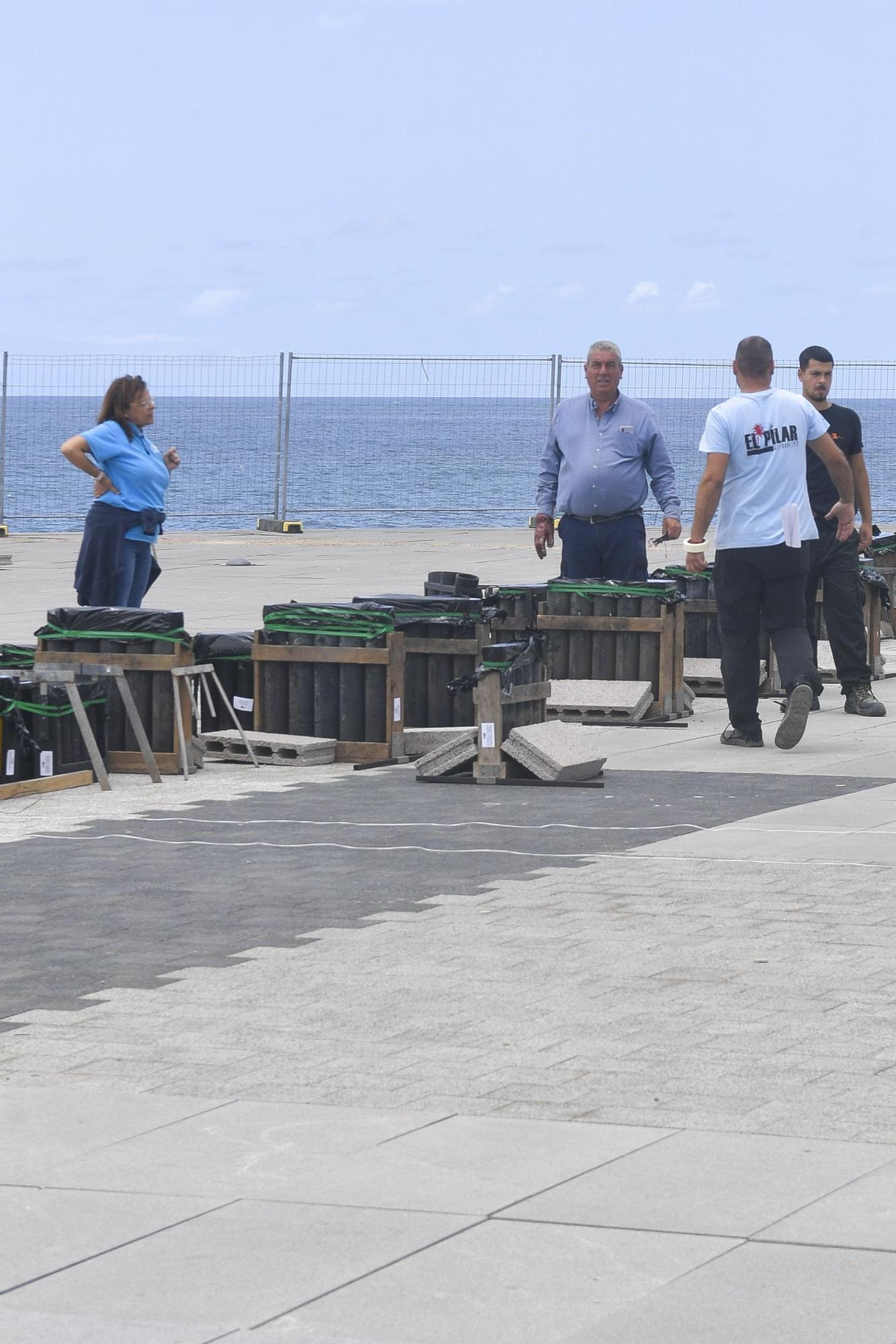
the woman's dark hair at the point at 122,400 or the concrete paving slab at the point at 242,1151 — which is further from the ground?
the woman's dark hair at the point at 122,400

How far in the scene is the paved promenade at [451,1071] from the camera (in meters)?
4.12

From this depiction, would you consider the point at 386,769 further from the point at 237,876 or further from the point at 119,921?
the point at 119,921

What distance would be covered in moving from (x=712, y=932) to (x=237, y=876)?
2003 millimetres

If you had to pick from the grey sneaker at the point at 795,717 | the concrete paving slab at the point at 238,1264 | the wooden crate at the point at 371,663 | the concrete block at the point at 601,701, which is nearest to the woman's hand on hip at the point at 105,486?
the wooden crate at the point at 371,663

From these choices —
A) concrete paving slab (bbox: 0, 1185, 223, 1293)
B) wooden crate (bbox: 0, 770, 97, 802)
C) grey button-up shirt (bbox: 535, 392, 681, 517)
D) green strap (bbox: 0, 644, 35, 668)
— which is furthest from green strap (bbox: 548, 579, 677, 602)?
concrete paving slab (bbox: 0, 1185, 223, 1293)

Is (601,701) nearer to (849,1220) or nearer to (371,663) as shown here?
(371,663)

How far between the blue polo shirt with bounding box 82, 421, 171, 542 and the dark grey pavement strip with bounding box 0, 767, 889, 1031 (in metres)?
2.47

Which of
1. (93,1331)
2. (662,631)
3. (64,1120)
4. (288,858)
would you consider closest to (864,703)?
(662,631)

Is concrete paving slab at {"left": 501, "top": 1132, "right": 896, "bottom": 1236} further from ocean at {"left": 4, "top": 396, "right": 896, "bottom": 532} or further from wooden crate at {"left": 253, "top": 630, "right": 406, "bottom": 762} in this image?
ocean at {"left": 4, "top": 396, "right": 896, "bottom": 532}

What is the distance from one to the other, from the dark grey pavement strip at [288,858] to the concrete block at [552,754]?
5.2 inches

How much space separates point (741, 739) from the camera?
1222 centimetres

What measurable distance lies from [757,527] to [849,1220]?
788 centimetres

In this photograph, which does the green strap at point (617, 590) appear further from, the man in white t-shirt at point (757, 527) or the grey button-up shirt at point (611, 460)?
the man in white t-shirt at point (757, 527)

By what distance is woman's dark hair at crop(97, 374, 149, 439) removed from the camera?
13.0 m
